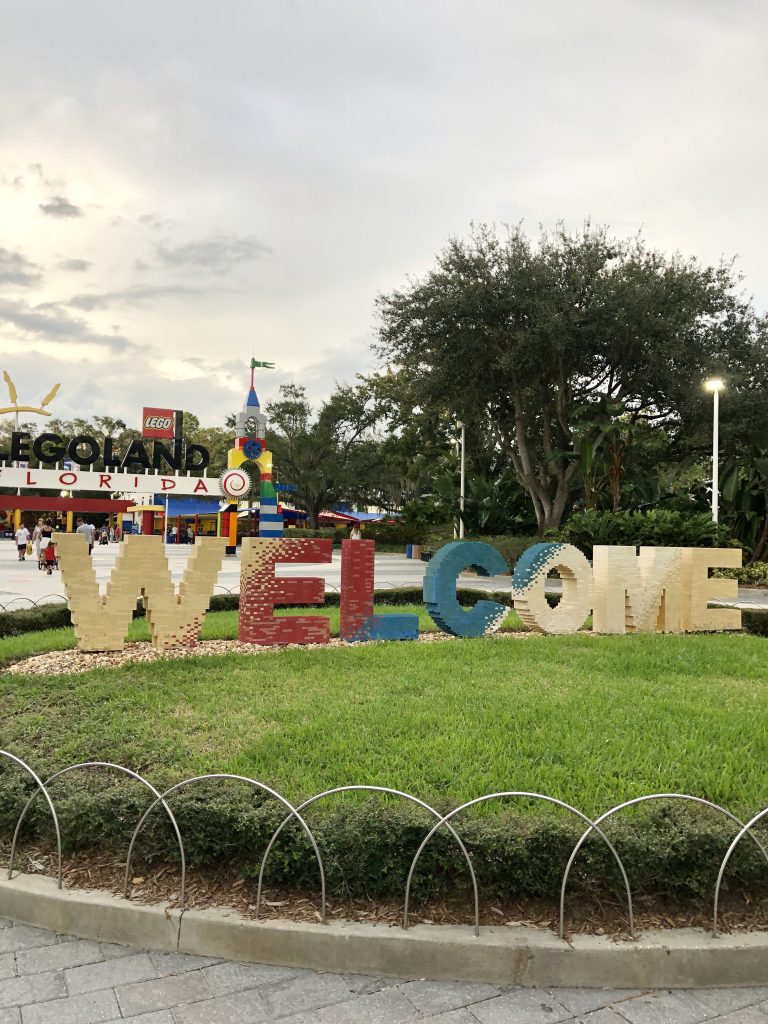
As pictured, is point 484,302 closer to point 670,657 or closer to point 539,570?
point 539,570

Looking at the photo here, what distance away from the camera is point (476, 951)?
11.2 ft

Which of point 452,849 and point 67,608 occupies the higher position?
point 67,608

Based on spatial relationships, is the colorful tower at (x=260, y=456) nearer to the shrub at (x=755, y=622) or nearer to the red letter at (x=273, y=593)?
the red letter at (x=273, y=593)

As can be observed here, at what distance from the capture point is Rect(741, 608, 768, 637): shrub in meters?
12.9

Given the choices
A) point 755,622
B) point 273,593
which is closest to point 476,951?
point 273,593

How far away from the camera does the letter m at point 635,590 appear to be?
11.1 metres

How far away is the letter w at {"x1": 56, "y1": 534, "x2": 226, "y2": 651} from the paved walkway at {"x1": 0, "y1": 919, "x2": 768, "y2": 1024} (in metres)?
5.57

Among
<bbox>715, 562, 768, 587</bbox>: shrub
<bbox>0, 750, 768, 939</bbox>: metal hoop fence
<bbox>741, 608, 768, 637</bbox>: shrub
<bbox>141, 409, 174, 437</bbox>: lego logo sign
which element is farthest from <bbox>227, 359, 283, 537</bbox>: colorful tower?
<bbox>141, 409, 174, 437</bbox>: lego logo sign

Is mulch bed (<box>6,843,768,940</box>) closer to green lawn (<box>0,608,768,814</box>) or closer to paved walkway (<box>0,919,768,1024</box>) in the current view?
paved walkway (<box>0,919,768,1024</box>)

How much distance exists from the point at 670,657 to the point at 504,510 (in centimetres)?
2320

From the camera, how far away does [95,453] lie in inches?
1211

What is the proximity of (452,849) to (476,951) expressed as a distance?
0.49 m

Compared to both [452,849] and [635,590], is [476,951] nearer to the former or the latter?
[452,849]

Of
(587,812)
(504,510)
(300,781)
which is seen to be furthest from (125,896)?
(504,510)
